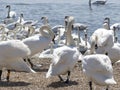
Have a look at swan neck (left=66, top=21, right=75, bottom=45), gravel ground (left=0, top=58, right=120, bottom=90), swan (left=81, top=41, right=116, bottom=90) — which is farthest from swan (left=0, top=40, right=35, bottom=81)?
swan (left=81, top=41, right=116, bottom=90)

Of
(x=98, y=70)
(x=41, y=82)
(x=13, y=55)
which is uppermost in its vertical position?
(x=98, y=70)

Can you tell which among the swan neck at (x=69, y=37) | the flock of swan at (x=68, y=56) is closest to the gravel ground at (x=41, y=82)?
the flock of swan at (x=68, y=56)

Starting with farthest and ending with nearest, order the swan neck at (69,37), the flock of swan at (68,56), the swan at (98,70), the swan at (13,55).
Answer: the swan neck at (69,37), the swan at (13,55), the flock of swan at (68,56), the swan at (98,70)

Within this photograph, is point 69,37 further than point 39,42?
No

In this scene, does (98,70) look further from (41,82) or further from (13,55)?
(13,55)

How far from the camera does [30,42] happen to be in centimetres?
1362

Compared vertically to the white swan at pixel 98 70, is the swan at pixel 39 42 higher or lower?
lower

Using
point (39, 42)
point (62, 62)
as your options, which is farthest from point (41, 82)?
point (39, 42)

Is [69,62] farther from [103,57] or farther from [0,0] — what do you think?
[0,0]

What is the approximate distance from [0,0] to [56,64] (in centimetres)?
4891

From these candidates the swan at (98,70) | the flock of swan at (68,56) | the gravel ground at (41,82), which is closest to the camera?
the swan at (98,70)

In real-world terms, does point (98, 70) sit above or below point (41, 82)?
above

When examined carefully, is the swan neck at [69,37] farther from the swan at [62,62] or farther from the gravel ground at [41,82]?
the gravel ground at [41,82]

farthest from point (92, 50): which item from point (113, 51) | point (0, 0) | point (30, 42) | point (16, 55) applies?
point (0, 0)
